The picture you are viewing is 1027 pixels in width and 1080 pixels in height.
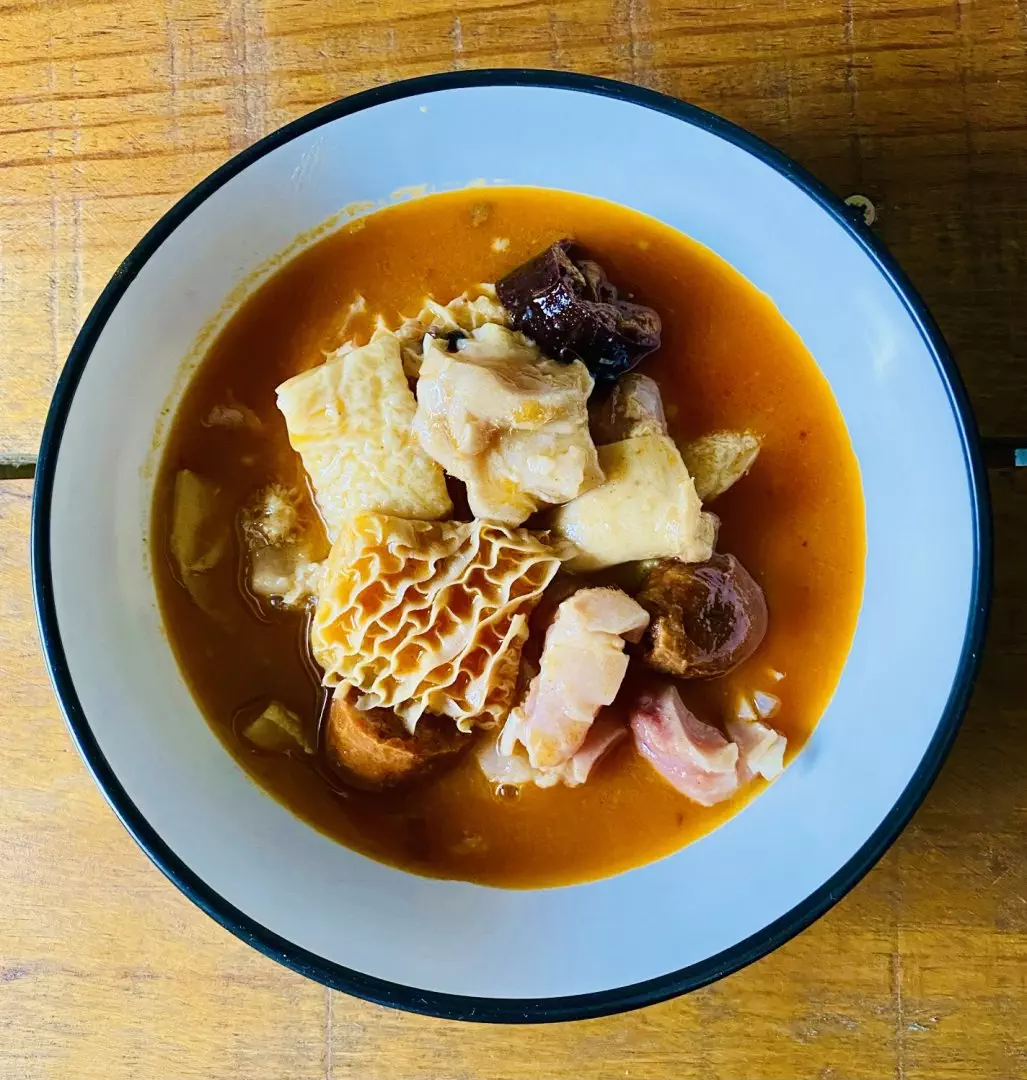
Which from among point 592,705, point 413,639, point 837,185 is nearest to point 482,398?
point 413,639

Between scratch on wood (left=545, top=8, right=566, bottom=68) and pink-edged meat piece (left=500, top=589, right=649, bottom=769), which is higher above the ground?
scratch on wood (left=545, top=8, right=566, bottom=68)

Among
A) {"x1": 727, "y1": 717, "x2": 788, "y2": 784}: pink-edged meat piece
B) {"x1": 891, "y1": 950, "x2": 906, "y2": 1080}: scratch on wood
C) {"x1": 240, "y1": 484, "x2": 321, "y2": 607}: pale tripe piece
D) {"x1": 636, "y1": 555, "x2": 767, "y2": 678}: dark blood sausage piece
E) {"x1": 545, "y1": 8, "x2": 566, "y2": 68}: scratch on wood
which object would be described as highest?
{"x1": 545, "y1": 8, "x2": 566, "y2": 68}: scratch on wood

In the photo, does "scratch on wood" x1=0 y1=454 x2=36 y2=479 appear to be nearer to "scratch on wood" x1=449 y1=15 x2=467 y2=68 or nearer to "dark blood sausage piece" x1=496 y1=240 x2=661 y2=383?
"dark blood sausage piece" x1=496 y1=240 x2=661 y2=383

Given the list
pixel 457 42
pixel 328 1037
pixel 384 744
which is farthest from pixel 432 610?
pixel 457 42

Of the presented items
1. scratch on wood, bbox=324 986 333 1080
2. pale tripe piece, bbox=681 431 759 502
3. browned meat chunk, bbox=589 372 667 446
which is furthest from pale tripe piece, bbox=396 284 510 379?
scratch on wood, bbox=324 986 333 1080

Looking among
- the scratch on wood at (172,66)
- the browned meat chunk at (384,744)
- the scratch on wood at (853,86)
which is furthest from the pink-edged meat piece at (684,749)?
the scratch on wood at (172,66)

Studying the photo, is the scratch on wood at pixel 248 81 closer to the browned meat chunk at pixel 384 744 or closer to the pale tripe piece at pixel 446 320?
the pale tripe piece at pixel 446 320
